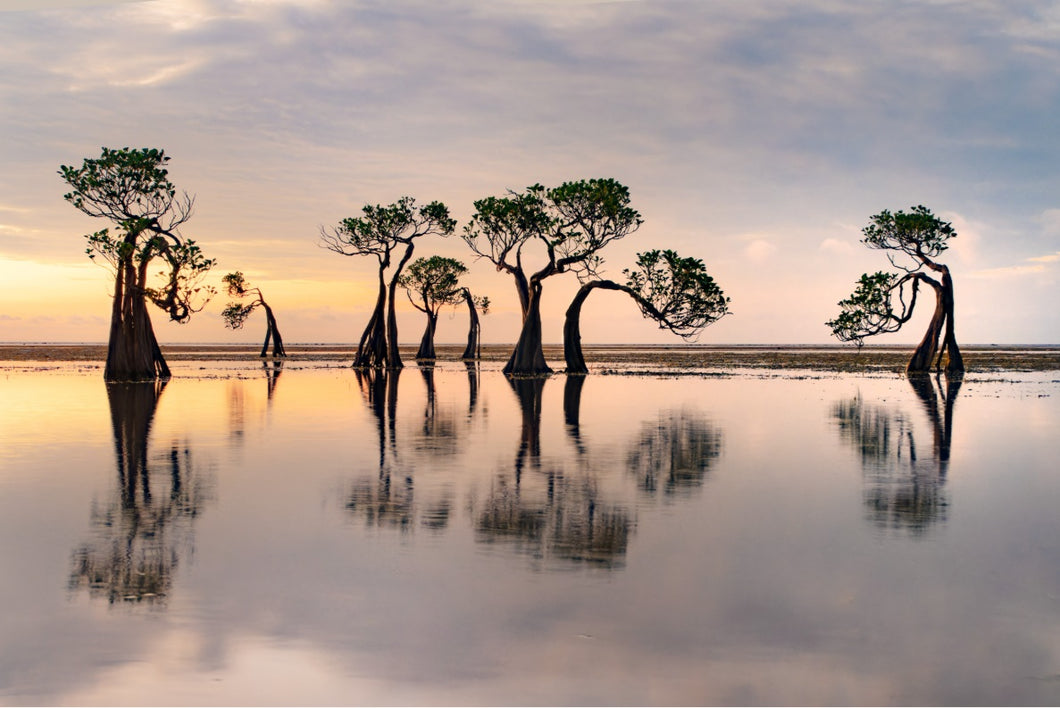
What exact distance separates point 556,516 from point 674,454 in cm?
743

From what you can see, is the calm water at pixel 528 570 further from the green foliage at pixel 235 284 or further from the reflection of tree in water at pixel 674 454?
the green foliage at pixel 235 284

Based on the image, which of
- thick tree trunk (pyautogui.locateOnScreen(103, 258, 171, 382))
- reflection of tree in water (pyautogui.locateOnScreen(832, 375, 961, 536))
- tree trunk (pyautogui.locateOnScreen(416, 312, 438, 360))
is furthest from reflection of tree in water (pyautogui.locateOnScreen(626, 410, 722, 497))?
tree trunk (pyautogui.locateOnScreen(416, 312, 438, 360))

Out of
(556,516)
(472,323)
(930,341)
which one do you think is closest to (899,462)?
(556,516)

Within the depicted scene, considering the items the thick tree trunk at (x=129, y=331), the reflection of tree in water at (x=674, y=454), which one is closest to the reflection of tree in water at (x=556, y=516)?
the reflection of tree in water at (x=674, y=454)

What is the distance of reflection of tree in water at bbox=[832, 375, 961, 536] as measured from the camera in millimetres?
12812

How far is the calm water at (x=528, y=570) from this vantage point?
21.6 ft

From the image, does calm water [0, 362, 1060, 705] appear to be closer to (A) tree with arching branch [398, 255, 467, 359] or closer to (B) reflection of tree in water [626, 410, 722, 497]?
(B) reflection of tree in water [626, 410, 722, 497]

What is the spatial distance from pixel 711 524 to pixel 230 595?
614cm

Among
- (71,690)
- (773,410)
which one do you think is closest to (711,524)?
(71,690)

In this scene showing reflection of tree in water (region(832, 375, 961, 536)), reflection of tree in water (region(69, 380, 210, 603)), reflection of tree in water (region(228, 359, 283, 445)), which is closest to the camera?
reflection of tree in water (region(69, 380, 210, 603))

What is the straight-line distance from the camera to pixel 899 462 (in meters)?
18.3

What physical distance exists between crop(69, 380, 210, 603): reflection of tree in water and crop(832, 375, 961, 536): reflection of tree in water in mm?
8747

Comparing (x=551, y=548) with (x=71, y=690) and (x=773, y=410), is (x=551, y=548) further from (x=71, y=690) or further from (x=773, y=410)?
(x=773, y=410)

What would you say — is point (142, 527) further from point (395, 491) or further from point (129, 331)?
point (129, 331)
